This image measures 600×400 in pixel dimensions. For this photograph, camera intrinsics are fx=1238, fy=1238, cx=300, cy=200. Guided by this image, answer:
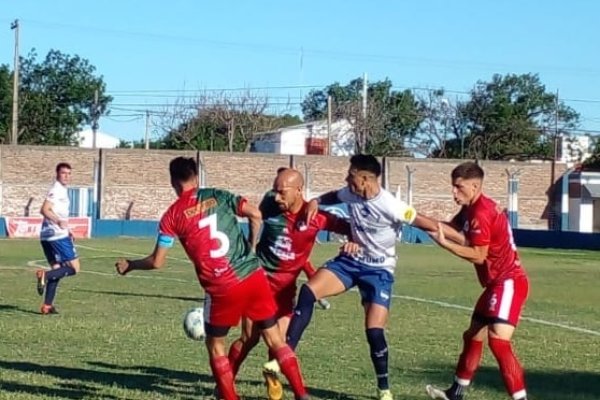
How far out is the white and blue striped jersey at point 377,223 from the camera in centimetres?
977

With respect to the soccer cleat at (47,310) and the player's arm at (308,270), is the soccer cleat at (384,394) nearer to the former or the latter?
the player's arm at (308,270)

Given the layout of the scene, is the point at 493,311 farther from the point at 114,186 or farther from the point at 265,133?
the point at 265,133

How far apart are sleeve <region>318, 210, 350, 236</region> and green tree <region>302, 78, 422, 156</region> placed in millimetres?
87339

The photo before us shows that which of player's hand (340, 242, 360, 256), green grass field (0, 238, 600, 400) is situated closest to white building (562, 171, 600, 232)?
green grass field (0, 238, 600, 400)

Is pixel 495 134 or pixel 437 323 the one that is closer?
pixel 437 323

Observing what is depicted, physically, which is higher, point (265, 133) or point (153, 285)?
point (265, 133)

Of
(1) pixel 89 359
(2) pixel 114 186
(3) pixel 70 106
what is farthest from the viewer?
(3) pixel 70 106

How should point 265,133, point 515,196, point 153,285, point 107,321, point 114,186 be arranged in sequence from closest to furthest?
point 107,321 < point 153,285 < point 114,186 < point 515,196 < point 265,133

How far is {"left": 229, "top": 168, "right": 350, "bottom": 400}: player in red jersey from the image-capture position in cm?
994

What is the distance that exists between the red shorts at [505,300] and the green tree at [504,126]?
8937 cm

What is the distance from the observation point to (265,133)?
3974 inches

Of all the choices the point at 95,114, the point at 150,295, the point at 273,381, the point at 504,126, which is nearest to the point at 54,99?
the point at 95,114

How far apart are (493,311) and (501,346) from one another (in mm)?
270

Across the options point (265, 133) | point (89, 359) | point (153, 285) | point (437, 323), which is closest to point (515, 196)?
point (265, 133)
